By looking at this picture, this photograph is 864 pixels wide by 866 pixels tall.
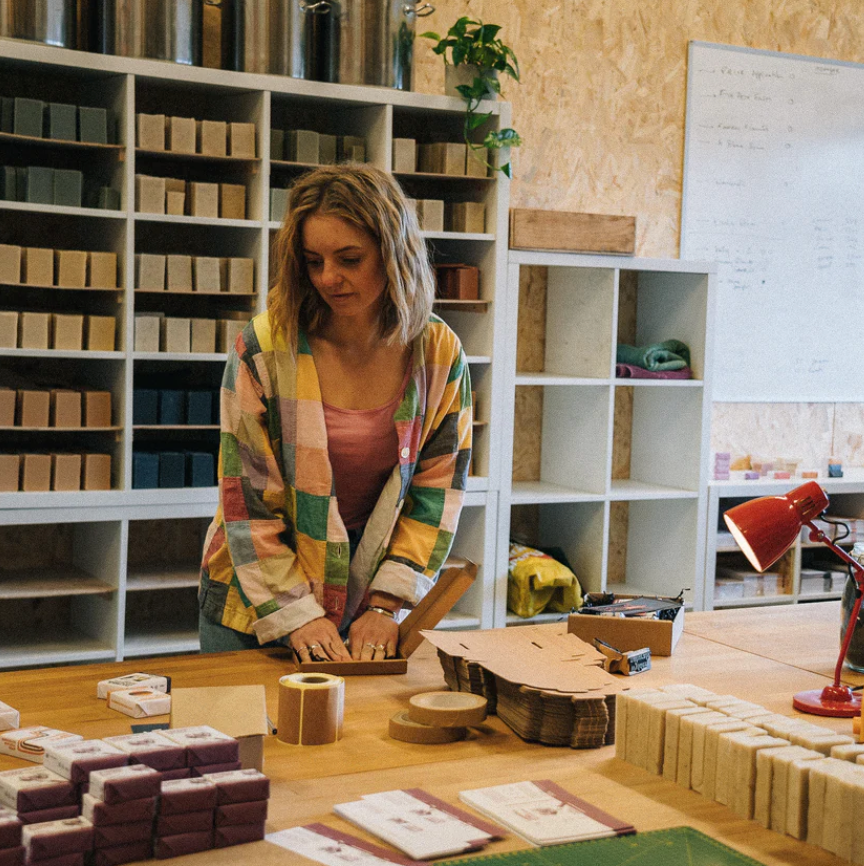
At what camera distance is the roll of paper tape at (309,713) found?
149 cm

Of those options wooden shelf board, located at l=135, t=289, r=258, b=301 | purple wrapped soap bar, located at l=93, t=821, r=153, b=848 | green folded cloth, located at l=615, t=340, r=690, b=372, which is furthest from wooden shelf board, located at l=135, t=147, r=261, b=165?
purple wrapped soap bar, located at l=93, t=821, r=153, b=848

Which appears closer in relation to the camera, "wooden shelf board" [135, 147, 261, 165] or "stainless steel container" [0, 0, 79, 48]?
"stainless steel container" [0, 0, 79, 48]

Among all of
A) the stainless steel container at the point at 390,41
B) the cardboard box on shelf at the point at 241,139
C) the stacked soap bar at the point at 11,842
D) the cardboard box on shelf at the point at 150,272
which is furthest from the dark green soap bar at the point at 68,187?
the stacked soap bar at the point at 11,842

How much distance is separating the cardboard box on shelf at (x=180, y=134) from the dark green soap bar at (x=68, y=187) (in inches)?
11.6

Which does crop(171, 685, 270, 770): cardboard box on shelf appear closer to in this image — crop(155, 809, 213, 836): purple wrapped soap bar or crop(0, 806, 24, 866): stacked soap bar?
crop(155, 809, 213, 836): purple wrapped soap bar

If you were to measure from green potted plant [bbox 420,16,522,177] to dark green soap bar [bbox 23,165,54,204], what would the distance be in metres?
1.30

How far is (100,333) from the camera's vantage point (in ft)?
11.3

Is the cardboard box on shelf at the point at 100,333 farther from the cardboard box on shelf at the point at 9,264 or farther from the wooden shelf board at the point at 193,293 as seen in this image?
the cardboard box on shelf at the point at 9,264

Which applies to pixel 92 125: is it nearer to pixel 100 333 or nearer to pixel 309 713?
pixel 100 333

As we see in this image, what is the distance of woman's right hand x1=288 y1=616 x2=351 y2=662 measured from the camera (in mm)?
1837

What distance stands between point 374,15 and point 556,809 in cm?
291

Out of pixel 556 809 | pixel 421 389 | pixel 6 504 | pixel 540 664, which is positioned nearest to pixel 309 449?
pixel 421 389

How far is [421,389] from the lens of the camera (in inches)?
80.2

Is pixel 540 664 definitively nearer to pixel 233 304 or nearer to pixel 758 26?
pixel 233 304
